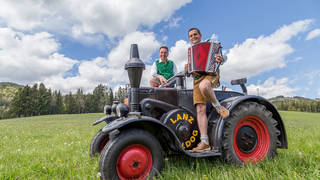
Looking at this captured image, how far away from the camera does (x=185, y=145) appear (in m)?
3.38

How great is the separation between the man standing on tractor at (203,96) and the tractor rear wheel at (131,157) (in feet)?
2.86

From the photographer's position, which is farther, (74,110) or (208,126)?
(74,110)

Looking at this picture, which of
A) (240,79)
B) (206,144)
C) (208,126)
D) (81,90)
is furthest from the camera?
(81,90)

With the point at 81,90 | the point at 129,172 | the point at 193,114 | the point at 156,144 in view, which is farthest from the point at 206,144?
the point at 81,90

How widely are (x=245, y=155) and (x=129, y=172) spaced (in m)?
2.22

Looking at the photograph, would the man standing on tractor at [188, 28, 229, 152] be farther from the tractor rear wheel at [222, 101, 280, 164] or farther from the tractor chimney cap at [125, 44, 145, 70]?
the tractor chimney cap at [125, 44, 145, 70]

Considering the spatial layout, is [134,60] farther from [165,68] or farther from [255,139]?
[255,139]

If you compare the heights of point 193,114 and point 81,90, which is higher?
point 81,90

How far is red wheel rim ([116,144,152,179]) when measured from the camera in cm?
253

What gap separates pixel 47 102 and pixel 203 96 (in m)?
79.2

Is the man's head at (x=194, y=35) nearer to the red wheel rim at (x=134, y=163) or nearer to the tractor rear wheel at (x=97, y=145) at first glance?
the red wheel rim at (x=134, y=163)

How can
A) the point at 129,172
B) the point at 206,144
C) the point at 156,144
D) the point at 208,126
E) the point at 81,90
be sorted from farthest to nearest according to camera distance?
1. the point at 81,90
2. the point at 208,126
3. the point at 206,144
4. the point at 156,144
5. the point at 129,172

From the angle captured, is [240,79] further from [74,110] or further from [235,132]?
[74,110]

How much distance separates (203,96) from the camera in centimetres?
343
